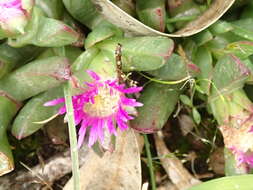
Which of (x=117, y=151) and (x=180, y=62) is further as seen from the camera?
(x=117, y=151)

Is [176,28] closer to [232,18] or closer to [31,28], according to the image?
[232,18]

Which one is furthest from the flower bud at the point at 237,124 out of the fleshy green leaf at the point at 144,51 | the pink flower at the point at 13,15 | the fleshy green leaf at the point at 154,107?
the pink flower at the point at 13,15

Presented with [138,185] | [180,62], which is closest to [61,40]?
[180,62]

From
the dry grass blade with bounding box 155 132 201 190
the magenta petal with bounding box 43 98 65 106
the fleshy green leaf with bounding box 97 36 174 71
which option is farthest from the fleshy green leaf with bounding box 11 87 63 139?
the dry grass blade with bounding box 155 132 201 190

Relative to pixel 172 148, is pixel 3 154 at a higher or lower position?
higher

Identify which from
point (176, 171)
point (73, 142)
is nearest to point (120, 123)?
point (73, 142)

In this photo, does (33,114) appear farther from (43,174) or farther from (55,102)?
(43,174)

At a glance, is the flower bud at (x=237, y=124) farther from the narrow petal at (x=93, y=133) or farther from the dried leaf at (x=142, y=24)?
the narrow petal at (x=93, y=133)
